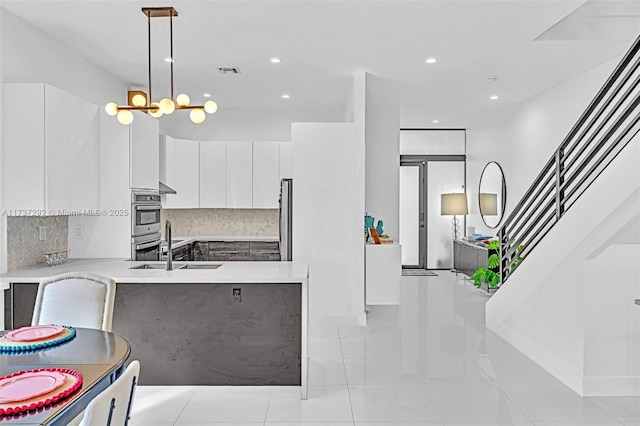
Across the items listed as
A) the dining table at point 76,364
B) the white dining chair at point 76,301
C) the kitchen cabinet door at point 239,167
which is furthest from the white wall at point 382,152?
the dining table at point 76,364

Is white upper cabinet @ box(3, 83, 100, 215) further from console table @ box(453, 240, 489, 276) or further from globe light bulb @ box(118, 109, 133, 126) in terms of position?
console table @ box(453, 240, 489, 276)

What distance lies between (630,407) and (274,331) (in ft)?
7.67

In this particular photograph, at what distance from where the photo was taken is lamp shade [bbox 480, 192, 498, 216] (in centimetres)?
869

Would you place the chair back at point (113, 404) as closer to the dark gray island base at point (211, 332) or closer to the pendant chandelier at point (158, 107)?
the dark gray island base at point (211, 332)

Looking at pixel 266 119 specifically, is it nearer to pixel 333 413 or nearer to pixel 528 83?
pixel 528 83

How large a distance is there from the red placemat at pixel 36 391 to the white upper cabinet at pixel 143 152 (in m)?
3.13

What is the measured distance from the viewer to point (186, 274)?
3797 mm

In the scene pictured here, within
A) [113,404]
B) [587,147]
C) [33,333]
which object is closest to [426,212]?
[587,147]

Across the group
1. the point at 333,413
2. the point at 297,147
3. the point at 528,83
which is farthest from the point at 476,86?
the point at 333,413

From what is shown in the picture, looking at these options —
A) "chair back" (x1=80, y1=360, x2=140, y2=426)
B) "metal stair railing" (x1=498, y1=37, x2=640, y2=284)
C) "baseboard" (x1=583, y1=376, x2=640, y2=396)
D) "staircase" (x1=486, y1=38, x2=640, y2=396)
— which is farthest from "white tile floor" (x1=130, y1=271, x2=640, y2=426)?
"chair back" (x1=80, y1=360, x2=140, y2=426)

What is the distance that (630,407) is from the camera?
3449 millimetres

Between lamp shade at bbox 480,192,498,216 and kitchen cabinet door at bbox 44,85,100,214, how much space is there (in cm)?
618

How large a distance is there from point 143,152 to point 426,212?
21.1ft

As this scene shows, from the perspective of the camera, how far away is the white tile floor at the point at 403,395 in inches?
129
